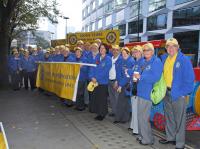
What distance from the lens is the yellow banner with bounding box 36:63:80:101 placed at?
10.0 m

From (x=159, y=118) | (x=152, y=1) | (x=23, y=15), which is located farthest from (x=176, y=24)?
(x=159, y=118)

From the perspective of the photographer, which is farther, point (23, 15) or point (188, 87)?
point (23, 15)

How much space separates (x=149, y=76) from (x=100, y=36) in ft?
27.0

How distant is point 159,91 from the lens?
6.46m

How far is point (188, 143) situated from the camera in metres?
7.08

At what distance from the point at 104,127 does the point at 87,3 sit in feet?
294

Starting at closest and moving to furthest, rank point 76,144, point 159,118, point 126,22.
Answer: point 76,144 < point 159,118 < point 126,22

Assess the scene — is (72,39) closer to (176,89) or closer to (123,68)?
(123,68)

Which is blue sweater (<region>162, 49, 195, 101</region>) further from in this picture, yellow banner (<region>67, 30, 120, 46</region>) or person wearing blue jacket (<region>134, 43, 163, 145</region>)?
yellow banner (<region>67, 30, 120, 46</region>)

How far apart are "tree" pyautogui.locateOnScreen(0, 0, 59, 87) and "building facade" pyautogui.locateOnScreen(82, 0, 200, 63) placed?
45.0 feet

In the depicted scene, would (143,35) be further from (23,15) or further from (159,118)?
(159,118)

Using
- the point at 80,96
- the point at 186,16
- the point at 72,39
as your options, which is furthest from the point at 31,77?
the point at 186,16

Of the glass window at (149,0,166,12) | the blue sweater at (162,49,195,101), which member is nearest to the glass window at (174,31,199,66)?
the glass window at (149,0,166,12)

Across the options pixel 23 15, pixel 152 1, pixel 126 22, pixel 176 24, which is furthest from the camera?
pixel 126 22
